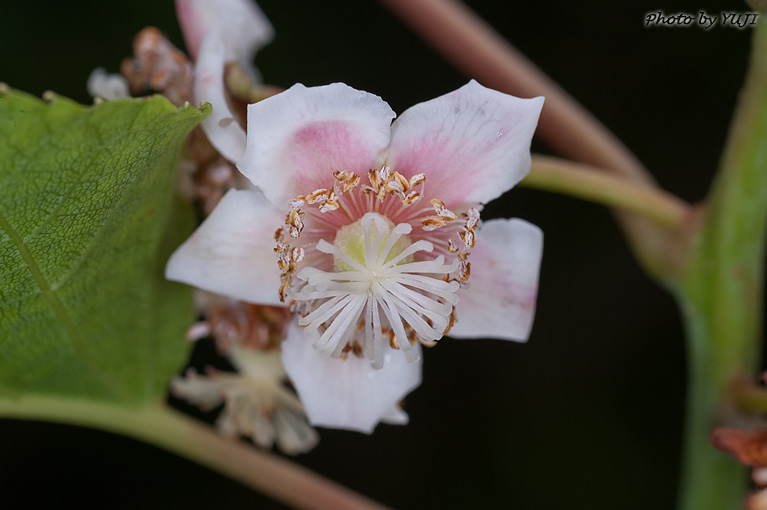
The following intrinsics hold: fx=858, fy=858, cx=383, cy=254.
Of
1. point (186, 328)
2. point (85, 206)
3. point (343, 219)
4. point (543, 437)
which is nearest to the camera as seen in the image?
point (85, 206)

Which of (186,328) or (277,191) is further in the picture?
(186,328)

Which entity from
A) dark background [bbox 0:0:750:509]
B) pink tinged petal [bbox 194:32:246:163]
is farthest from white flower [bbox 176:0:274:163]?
dark background [bbox 0:0:750:509]

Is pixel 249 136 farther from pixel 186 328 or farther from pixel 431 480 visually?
pixel 431 480

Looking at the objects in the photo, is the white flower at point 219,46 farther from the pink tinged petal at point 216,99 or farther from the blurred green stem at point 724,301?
the blurred green stem at point 724,301

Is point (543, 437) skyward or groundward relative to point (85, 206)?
groundward

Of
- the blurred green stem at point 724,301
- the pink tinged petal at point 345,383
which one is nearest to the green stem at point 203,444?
the pink tinged petal at point 345,383

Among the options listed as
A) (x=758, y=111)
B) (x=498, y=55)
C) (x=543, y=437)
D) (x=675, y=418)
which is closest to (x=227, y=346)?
(x=498, y=55)

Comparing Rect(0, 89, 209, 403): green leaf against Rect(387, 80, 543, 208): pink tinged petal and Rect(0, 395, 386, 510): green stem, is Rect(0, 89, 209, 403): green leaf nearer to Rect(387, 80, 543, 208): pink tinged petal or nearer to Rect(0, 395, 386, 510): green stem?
Rect(0, 395, 386, 510): green stem
